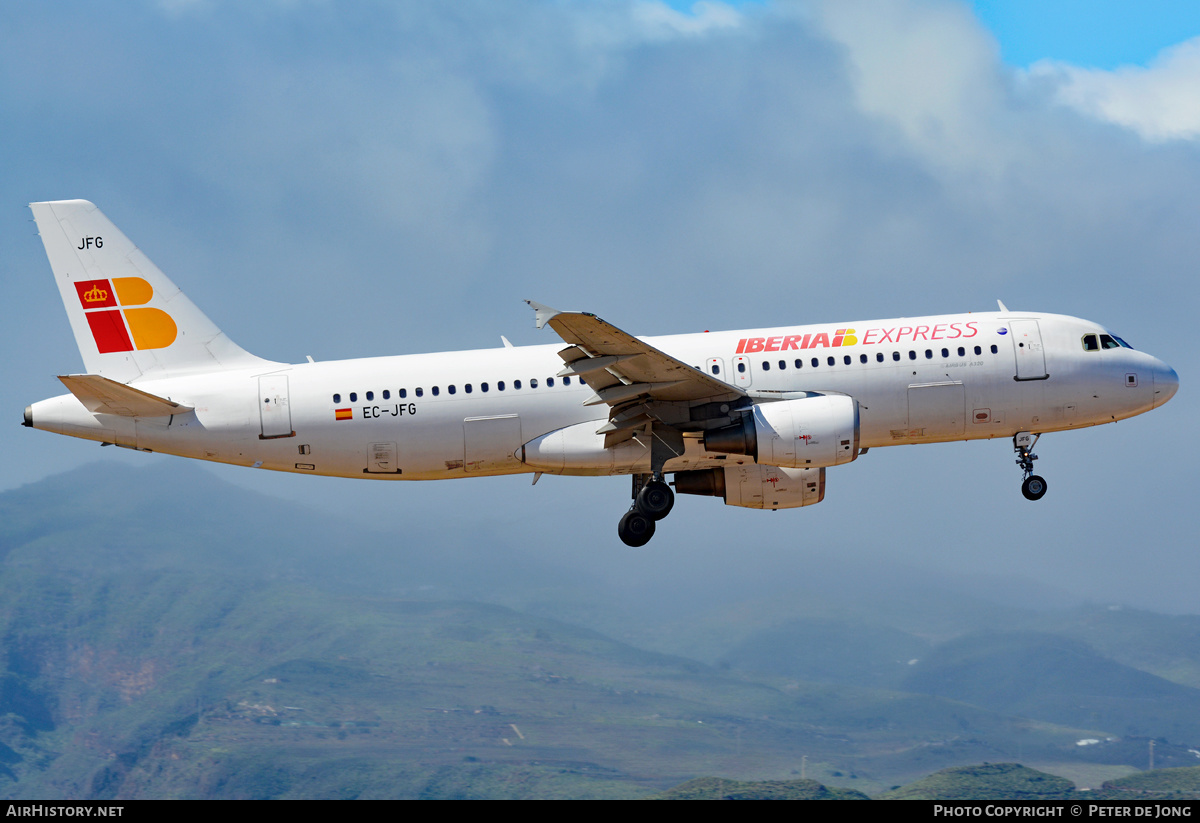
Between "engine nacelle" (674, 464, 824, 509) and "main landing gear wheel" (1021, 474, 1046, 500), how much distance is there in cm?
632

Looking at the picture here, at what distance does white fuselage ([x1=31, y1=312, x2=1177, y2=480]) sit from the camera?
3631cm

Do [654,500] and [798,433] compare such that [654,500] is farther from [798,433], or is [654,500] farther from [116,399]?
[116,399]

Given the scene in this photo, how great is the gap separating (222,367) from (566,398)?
10523mm

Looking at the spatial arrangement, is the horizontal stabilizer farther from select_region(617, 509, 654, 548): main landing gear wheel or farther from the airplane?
select_region(617, 509, 654, 548): main landing gear wheel

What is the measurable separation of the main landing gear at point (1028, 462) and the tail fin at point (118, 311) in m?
22.6

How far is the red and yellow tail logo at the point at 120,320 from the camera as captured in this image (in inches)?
1512

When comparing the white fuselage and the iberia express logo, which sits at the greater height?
the iberia express logo

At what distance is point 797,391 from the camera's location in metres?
36.2

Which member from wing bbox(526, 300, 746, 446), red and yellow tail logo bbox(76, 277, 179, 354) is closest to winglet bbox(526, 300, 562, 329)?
wing bbox(526, 300, 746, 446)

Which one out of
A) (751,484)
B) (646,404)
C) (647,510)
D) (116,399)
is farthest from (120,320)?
(751,484)

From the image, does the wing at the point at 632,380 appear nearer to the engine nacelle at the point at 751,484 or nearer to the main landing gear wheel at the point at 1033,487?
the engine nacelle at the point at 751,484

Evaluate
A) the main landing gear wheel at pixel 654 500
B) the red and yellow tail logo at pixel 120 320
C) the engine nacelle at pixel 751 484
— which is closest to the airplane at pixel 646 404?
the main landing gear wheel at pixel 654 500

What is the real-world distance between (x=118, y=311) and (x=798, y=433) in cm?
2036
